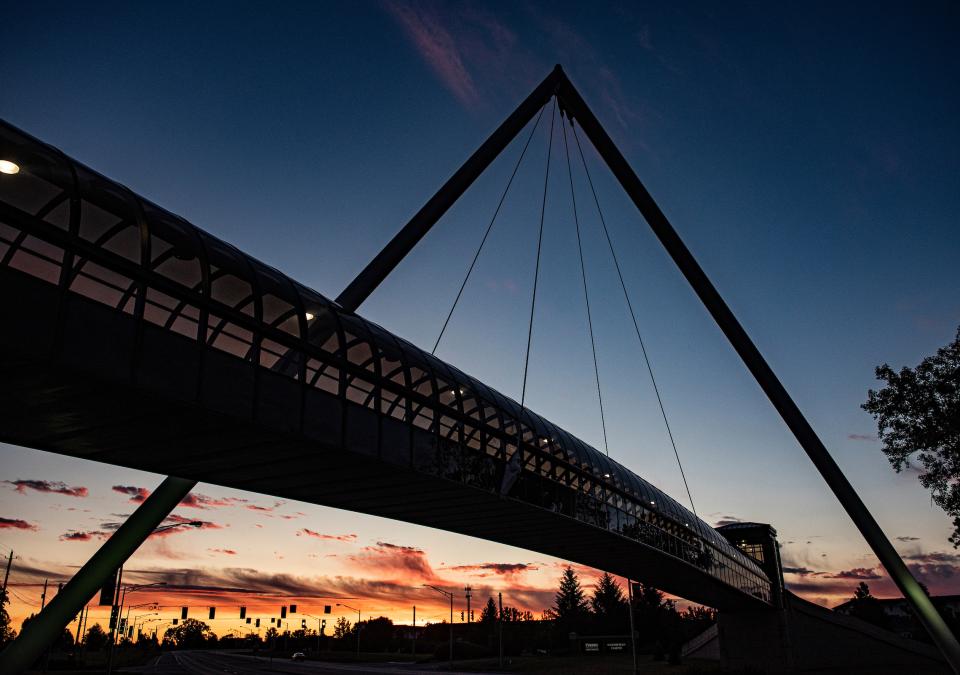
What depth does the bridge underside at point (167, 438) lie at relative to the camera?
14.3 meters

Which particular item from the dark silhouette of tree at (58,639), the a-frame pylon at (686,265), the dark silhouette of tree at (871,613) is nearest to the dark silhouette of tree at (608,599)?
the dark silhouette of tree at (871,613)

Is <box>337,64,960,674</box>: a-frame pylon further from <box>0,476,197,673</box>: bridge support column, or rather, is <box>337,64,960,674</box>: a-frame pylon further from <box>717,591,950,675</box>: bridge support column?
<box>717,591,950,675</box>: bridge support column

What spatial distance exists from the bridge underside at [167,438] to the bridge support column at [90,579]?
164 inches

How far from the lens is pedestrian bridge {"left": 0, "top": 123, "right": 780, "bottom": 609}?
48.1 feet

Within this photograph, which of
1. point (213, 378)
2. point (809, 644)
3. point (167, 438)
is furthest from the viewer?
point (809, 644)

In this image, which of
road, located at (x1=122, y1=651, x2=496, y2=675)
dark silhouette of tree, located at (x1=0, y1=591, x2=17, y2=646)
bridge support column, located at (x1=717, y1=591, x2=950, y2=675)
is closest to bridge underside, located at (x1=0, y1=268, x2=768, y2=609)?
road, located at (x1=122, y1=651, x2=496, y2=675)

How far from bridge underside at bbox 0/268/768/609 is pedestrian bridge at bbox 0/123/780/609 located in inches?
2.1

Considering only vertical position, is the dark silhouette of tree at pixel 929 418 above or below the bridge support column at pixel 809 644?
above

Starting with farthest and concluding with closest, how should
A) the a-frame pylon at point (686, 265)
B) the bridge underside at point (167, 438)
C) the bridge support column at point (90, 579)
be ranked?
the a-frame pylon at point (686, 265) < the bridge support column at point (90, 579) < the bridge underside at point (167, 438)

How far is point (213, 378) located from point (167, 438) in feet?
9.32

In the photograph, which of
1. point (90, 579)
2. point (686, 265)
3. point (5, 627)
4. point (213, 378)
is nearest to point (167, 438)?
point (213, 378)

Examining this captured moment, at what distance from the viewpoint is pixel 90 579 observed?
27016 millimetres

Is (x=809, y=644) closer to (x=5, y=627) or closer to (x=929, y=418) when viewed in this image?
(x=929, y=418)

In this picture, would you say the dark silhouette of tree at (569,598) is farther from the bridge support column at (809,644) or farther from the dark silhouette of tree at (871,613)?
the bridge support column at (809,644)
